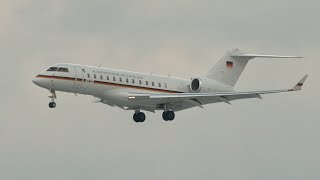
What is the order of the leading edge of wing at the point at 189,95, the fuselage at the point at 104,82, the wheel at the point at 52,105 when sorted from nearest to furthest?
the wheel at the point at 52,105 < the fuselage at the point at 104,82 < the leading edge of wing at the point at 189,95

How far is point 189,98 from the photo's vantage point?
73375 mm

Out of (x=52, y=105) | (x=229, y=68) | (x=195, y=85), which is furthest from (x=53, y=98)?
(x=229, y=68)

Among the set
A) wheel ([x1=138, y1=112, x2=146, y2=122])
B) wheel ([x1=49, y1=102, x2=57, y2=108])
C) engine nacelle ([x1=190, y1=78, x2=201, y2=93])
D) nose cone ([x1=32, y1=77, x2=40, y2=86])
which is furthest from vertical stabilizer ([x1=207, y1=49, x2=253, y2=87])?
wheel ([x1=49, y1=102, x2=57, y2=108])

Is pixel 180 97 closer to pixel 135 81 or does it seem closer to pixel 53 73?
pixel 135 81

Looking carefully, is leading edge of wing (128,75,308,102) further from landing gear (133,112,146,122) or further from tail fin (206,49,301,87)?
tail fin (206,49,301,87)

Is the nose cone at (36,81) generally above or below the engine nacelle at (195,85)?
above

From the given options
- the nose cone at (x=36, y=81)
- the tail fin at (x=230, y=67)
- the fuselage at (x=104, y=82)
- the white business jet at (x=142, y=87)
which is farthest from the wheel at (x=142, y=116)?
the nose cone at (x=36, y=81)

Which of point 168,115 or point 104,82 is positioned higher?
point 104,82

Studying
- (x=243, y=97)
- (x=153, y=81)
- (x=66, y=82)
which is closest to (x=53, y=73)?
(x=66, y=82)

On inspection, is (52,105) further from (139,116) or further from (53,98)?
(139,116)

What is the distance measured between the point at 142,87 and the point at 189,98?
111 inches

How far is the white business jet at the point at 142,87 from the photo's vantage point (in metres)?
70.2

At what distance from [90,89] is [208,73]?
10.4m

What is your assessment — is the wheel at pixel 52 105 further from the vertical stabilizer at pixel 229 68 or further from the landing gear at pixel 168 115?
the vertical stabilizer at pixel 229 68
